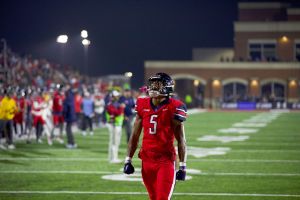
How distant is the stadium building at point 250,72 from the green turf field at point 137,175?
4307cm

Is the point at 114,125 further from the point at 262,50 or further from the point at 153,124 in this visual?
the point at 262,50

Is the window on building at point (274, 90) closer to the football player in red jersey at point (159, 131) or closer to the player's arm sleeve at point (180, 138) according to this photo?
the player's arm sleeve at point (180, 138)

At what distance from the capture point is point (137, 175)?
1376cm

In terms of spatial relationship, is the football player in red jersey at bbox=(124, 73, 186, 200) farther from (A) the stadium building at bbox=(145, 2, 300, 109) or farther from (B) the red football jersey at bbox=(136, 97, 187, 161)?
(A) the stadium building at bbox=(145, 2, 300, 109)

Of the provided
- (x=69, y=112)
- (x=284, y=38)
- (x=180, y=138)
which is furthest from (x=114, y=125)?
(x=284, y=38)

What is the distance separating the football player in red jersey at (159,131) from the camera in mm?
7773

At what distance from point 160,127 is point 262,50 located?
224 feet

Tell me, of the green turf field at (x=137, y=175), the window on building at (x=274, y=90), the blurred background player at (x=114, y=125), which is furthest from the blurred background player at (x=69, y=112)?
the window on building at (x=274, y=90)

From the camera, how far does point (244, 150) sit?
19.0m

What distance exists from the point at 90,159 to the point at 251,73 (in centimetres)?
5382

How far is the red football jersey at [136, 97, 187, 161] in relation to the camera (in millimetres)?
7823

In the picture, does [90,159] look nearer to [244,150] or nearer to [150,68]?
[244,150]

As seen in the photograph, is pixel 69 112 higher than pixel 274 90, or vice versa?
pixel 274 90

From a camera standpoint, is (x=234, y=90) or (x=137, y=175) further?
(x=234, y=90)
